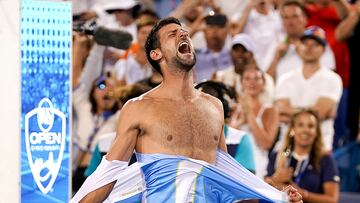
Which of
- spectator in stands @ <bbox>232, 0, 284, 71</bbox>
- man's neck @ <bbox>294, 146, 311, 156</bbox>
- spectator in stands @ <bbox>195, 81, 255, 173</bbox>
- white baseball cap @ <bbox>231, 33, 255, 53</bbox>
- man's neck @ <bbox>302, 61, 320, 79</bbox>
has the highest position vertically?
spectator in stands @ <bbox>232, 0, 284, 71</bbox>

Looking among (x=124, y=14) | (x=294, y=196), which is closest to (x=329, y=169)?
(x=294, y=196)

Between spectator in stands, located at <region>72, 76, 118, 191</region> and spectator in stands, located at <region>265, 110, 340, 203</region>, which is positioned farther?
spectator in stands, located at <region>72, 76, 118, 191</region>

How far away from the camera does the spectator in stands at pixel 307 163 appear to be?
23.3 ft

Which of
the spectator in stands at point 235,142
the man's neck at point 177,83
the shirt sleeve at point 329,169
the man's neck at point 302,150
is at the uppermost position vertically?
the man's neck at point 177,83

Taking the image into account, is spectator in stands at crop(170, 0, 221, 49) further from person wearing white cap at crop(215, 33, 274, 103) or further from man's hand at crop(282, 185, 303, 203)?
man's hand at crop(282, 185, 303, 203)

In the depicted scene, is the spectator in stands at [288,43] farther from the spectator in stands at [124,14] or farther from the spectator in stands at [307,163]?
the spectator in stands at [124,14]

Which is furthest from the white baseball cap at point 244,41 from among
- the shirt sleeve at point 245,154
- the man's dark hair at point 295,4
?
the shirt sleeve at point 245,154

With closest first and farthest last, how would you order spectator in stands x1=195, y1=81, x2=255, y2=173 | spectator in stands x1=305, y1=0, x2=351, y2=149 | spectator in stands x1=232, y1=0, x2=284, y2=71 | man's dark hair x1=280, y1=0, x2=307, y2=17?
spectator in stands x1=195, y1=81, x2=255, y2=173, spectator in stands x1=305, y1=0, x2=351, y2=149, man's dark hair x1=280, y1=0, x2=307, y2=17, spectator in stands x1=232, y1=0, x2=284, y2=71

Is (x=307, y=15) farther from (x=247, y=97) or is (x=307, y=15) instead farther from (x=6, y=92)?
(x=6, y=92)

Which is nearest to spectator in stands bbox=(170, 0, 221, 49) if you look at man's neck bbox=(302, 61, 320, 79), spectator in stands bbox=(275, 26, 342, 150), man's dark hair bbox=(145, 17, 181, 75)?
spectator in stands bbox=(275, 26, 342, 150)

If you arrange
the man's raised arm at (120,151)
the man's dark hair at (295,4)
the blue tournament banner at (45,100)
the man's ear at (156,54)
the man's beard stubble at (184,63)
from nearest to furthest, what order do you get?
the man's raised arm at (120,151) → the man's beard stubble at (184,63) → the man's ear at (156,54) → the blue tournament banner at (45,100) → the man's dark hair at (295,4)

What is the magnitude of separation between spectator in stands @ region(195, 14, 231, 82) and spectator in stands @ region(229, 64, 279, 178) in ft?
1.18

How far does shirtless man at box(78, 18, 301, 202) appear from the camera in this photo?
179 inches

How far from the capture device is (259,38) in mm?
8266
